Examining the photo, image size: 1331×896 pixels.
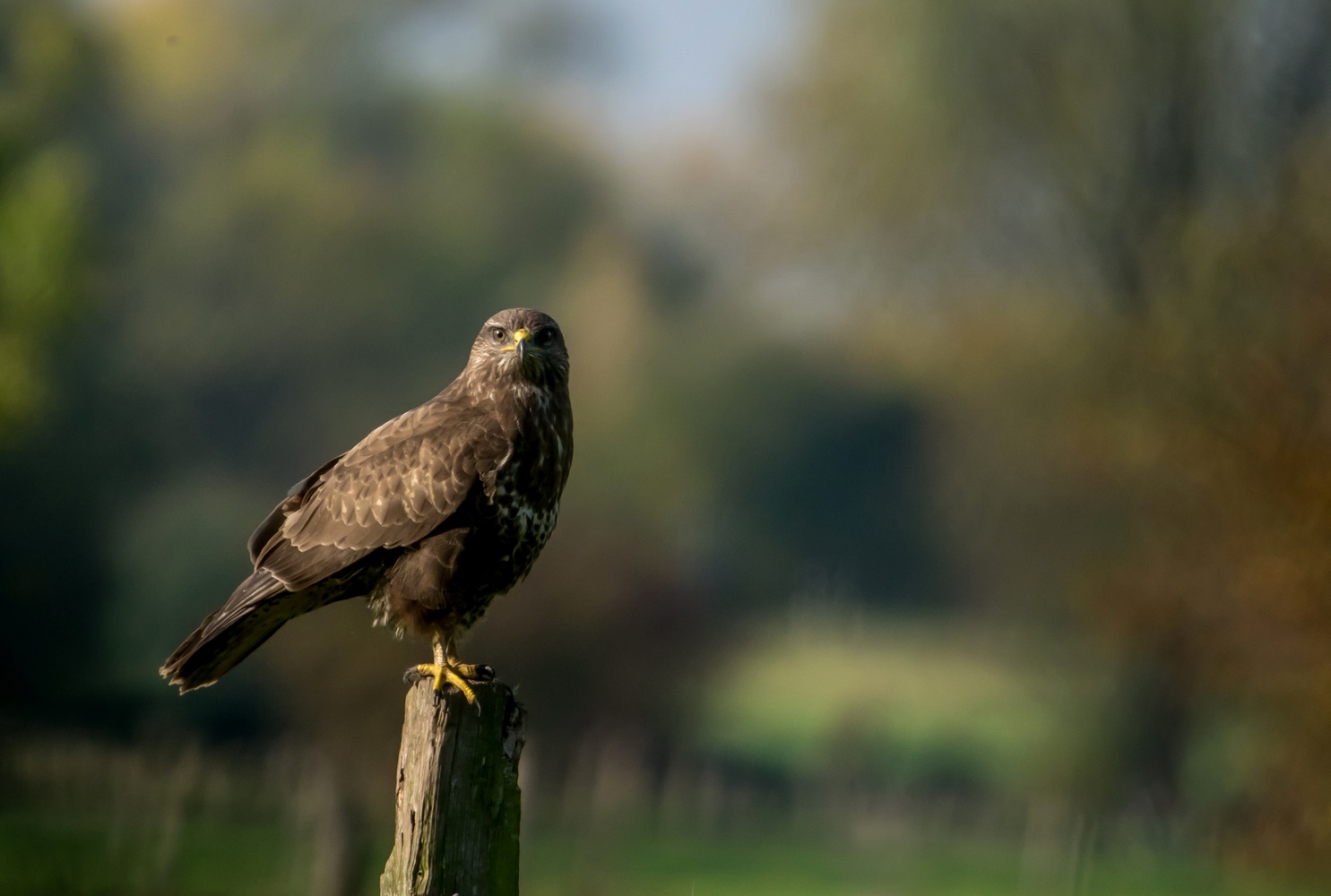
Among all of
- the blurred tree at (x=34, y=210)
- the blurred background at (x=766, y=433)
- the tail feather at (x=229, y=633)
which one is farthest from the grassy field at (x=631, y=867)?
the blurred tree at (x=34, y=210)

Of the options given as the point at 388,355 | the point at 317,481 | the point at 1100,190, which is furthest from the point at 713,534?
the point at 317,481

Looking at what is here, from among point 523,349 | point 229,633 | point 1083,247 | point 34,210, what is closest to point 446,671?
point 229,633

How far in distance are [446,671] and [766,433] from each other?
580 inches

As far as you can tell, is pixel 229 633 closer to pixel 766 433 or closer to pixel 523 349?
pixel 523 349

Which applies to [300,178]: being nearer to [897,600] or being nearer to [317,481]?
[897,600]

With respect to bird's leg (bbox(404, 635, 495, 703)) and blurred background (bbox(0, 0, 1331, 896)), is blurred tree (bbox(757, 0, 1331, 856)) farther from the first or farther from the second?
bird's leg (bbox(404, 635, 495, 703))

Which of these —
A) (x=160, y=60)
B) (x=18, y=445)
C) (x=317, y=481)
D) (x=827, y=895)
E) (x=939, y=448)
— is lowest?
(x=827, y=895)

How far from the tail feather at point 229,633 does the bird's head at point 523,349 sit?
40.7 inches

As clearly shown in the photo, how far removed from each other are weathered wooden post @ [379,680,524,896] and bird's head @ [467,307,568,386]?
1.36m

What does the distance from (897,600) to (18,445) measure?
34.9ft

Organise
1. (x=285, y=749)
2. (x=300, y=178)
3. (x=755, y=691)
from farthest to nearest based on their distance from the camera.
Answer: (x=300, y=178) < (x=755, y=691) < (x=285, y=749)

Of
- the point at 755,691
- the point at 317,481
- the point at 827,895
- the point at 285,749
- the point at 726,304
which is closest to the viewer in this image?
the point at 317,481

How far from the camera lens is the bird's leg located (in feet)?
16.0

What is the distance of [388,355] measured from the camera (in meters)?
20.0
